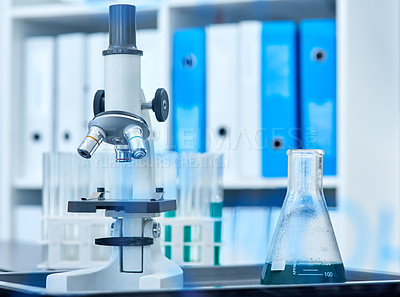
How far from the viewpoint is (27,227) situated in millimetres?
2143

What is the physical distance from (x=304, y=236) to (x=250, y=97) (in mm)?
1020

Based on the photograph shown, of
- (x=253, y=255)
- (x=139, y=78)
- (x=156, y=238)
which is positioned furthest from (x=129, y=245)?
(x=253, y=255)

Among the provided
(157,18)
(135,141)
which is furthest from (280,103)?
(135,141)

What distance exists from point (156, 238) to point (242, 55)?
1.07 meters

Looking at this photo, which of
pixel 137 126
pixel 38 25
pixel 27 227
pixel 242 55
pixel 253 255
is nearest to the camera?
pixel 137 126

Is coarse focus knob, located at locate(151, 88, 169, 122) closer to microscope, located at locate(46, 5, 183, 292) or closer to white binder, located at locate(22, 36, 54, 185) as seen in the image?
microscope, located at locate(46, 5, 183, 292)

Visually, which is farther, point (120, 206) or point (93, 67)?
point (93, 67)

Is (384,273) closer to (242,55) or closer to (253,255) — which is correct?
(253,255)

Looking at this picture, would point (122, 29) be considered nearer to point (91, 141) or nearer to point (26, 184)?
point (91, 141)

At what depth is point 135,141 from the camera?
79 cm

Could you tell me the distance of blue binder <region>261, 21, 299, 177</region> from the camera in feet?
5.95

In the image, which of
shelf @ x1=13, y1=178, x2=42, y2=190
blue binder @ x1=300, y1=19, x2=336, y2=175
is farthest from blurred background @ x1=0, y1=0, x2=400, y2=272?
shelf @ x1=13, y1=178, x2=42, y2=190

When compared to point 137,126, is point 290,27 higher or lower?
higher

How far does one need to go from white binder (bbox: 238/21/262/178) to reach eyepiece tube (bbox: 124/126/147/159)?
1.04 metres
